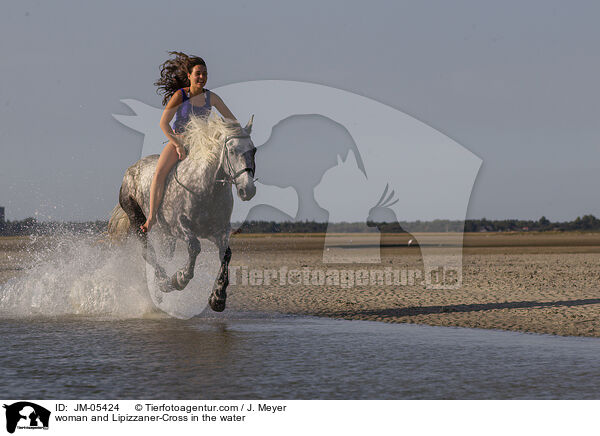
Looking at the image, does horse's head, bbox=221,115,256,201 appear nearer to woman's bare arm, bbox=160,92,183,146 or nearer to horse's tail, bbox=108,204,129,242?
woman's bare arm, bbox=160,92,183,146

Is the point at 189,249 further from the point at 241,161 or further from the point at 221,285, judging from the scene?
the point at 241,161

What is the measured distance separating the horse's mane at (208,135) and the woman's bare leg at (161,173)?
0.45 metres

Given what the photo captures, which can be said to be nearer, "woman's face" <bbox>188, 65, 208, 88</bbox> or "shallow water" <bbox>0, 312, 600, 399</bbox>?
"shallow water" <bbox>0, 312, 600, 399</bbox>

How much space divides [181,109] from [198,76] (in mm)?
575

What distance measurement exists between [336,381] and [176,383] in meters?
1.61

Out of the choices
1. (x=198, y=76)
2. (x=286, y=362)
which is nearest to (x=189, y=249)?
(x=198, y=76)

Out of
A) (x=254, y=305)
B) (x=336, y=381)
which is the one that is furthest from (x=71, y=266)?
(x=336, y=381)

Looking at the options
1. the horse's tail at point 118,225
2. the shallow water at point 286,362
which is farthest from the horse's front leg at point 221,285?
the horse's tail at point 118,225

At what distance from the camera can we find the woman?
11.3 m

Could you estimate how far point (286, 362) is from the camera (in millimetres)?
8461

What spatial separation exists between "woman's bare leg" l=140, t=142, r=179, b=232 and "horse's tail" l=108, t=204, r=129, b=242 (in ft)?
6.61

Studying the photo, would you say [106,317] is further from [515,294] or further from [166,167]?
[515,294]

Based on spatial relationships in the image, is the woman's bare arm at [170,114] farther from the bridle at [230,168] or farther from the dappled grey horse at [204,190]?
the bridle at [230,168]
